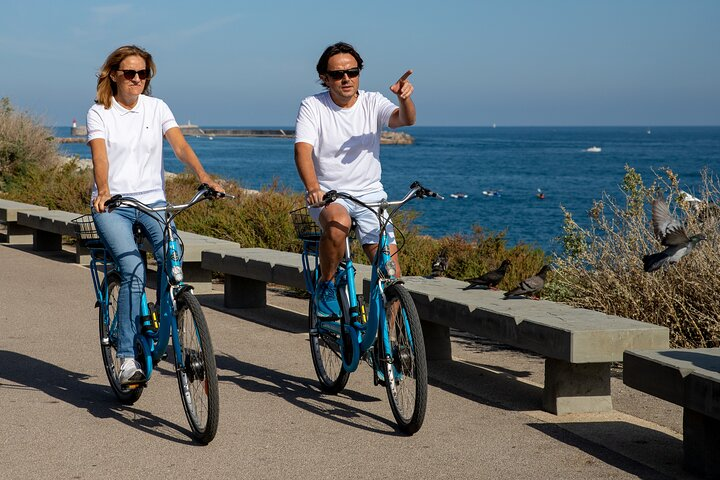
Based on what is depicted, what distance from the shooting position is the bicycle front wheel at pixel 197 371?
17.7ft

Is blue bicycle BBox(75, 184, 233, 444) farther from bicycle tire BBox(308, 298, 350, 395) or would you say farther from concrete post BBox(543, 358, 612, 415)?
concrete post BBox(543, 358, 612, 415)

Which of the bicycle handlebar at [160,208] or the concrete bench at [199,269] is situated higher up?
the bicycle handlebar at [160,208]

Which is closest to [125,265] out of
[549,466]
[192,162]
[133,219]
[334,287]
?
[133,219]

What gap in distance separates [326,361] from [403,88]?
1845 millimetres

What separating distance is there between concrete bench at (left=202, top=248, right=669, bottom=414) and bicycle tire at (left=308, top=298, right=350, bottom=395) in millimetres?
795

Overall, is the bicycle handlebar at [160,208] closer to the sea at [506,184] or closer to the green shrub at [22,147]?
the sea at [506,184]

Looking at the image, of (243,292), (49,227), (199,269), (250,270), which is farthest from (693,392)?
(49,227)

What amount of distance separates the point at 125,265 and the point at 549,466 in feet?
8.36

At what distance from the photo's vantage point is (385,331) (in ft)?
19.2

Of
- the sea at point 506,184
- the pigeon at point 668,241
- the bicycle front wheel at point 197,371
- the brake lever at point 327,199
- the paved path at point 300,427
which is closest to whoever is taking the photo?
the paved path at point 300,427

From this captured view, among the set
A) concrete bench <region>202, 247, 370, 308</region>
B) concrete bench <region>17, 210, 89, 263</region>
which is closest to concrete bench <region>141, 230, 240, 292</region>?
concrete bench <region>202, 247, 370, 308</region>

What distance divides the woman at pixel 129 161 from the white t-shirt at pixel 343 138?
68 cm

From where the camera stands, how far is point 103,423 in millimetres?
6066

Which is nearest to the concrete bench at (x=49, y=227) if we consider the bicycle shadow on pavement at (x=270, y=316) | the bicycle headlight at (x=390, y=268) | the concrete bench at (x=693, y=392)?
the bicycle shadow on pavement at (x=270, y=316)
